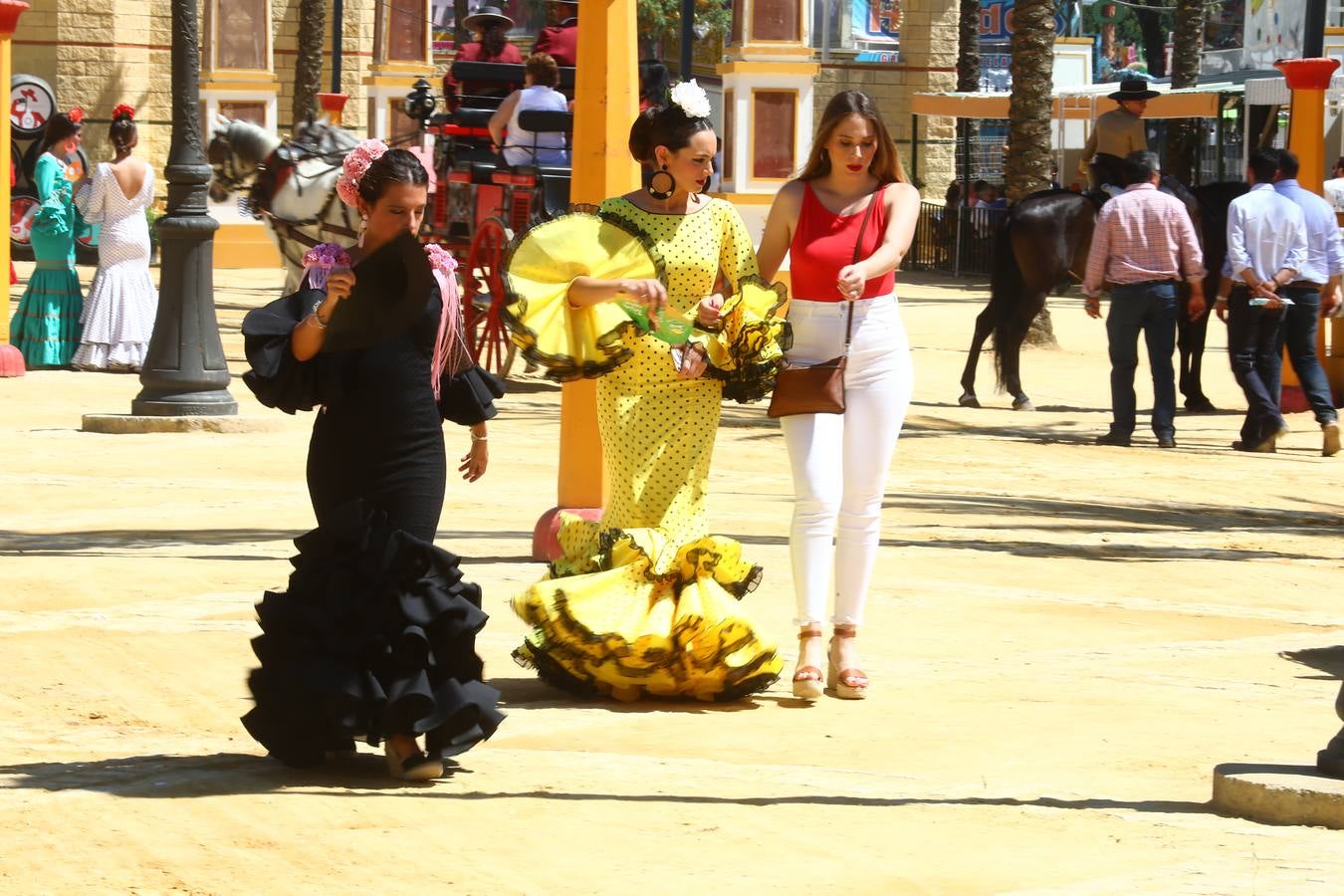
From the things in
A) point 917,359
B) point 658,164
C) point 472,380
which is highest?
point 658,164

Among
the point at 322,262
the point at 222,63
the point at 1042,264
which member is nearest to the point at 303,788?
the point at 322,262

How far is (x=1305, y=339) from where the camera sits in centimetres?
1561

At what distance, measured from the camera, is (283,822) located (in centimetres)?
547

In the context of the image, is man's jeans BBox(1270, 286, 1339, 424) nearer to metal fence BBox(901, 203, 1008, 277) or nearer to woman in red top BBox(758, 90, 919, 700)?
woman in red top BBox(758, 90, 919, 700)

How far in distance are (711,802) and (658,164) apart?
7.80ft

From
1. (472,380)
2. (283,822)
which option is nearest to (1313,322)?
(472,380)

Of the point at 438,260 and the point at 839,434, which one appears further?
the point at 839,434

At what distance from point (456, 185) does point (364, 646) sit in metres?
13.1

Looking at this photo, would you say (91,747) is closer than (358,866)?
No

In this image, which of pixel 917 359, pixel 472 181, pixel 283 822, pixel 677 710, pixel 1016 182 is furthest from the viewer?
pixel 1016 182

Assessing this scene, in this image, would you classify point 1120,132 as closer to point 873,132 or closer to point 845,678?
point 873,132

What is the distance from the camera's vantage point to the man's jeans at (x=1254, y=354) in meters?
15.1

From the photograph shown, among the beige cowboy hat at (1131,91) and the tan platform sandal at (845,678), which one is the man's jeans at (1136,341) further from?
the tan platform sandal at (845,678)

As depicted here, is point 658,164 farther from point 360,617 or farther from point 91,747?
point 91,747
